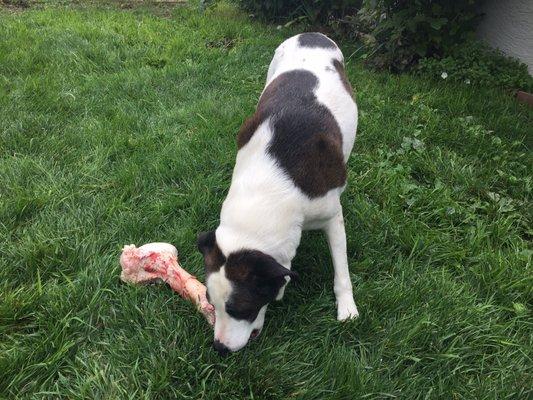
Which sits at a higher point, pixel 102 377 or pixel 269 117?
pixel 269 117

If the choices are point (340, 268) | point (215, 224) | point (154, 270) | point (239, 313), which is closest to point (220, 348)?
point (239, 313)

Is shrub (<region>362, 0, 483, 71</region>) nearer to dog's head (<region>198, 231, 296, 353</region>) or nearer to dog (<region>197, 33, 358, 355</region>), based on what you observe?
dog (<region>197, 33, 358, 355</region>)

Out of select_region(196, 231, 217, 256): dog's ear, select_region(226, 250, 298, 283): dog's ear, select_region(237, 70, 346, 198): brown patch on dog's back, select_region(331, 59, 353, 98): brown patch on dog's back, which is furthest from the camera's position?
select_region(331, 59, 353, 98): brown patch on dog's back

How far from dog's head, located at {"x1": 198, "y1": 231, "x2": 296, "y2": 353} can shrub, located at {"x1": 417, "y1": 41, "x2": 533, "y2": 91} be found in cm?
449

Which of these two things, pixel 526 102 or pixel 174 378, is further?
pixel 526 102

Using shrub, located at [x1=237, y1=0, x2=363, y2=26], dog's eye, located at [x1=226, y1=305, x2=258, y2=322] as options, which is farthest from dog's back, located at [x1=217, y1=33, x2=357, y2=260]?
shrub, located at [x1=237, y1=0, x2=363, y2=26]

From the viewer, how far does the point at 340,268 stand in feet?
9.34

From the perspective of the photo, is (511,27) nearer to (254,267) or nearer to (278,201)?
(278,201)

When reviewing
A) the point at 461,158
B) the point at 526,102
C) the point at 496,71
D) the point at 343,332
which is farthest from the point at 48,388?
the point at 496,71

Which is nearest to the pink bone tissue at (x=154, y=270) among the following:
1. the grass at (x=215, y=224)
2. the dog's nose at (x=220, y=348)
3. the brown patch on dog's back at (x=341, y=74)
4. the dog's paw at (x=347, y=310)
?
the grass at (x=215, y=224)

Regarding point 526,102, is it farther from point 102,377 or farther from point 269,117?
point 102,377

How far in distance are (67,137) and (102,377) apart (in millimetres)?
2712

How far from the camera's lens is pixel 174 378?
89.8 inches

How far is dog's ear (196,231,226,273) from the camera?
89.8 inches
